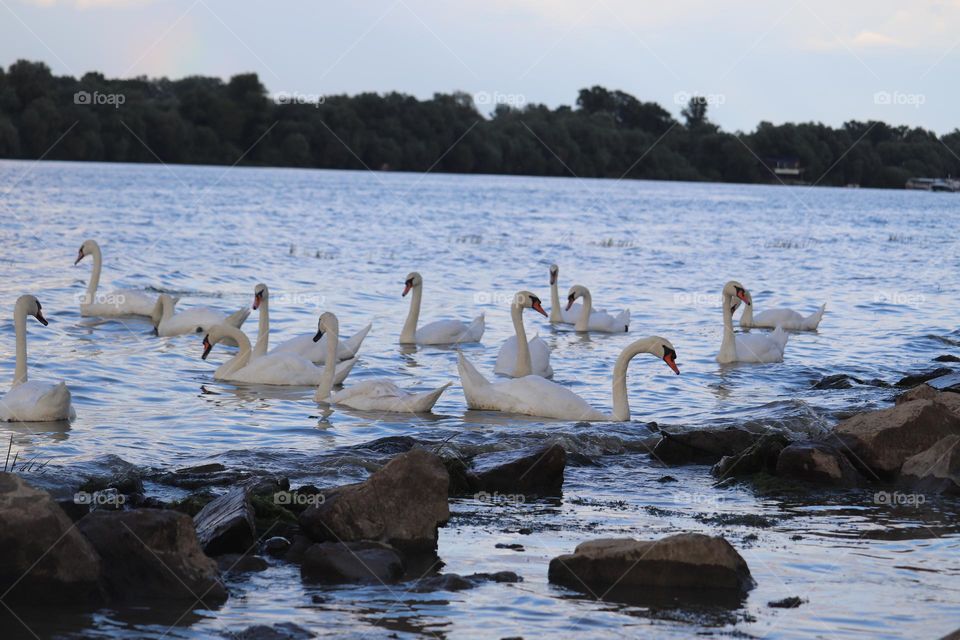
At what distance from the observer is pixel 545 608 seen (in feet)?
19.1

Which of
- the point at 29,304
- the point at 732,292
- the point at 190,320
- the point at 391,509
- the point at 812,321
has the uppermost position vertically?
the point at 732,292

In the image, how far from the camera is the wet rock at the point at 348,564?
6242mm

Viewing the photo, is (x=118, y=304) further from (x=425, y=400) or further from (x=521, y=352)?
(x=425, y=400)

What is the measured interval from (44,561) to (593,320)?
13.1 m

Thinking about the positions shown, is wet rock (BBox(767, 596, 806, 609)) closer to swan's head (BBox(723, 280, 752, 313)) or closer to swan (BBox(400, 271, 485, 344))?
swan's head (BBox(723, 280, 752, 313))

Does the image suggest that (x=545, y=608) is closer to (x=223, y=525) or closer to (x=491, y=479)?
(x=223, y=525)

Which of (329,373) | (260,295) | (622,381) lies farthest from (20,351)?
(622,381)

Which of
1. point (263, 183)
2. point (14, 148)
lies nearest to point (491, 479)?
point (263, 183)

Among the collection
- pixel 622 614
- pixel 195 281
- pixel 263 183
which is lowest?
pixel 622 614

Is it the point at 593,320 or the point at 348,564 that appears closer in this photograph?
the point at 348,564

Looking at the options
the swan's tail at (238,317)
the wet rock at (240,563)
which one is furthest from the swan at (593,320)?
the wet rock at (240,563)

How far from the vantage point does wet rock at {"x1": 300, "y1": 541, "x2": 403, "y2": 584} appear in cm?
624

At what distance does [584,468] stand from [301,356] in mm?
5672

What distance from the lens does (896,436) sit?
9117mm
